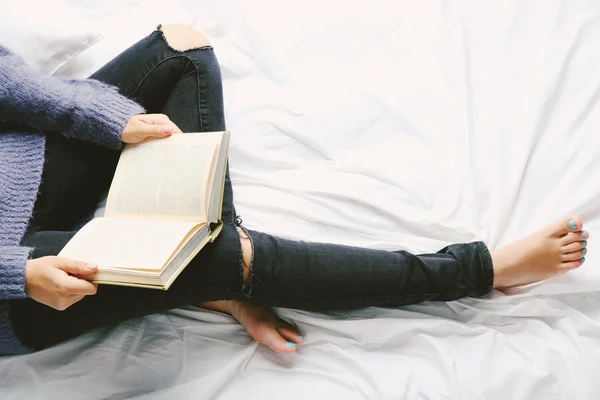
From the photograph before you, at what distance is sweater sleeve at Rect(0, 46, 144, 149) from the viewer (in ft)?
2.79

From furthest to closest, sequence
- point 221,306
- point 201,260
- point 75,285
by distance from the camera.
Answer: point 221,306
point 201,260
point 75,285

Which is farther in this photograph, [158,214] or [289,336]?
[289,336]

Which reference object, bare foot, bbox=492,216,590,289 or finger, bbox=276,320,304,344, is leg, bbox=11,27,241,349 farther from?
bare foot, bbox=492,216,590,289

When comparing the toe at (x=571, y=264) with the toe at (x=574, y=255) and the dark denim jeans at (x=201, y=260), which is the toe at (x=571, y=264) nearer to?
the toe at (x=574, y=255)

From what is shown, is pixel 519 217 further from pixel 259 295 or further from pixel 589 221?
pixel 259 295

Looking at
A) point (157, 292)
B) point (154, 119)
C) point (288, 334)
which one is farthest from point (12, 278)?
point (288, 334)

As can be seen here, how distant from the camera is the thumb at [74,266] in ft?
2.26

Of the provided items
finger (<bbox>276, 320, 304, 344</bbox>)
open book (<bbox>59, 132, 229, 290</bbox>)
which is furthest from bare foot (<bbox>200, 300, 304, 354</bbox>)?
open book (<bbox>59, 132, 229, 290</bbox>)

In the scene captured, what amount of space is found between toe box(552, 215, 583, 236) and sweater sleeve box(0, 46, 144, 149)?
68 cm

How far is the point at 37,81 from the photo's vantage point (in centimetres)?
86

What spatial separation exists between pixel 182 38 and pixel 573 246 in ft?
2.37

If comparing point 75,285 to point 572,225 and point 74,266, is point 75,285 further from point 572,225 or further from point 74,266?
point 572,225

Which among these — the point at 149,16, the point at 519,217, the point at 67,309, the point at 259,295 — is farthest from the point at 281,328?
the point at 149,16

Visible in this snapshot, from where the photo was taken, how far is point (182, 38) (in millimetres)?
984
